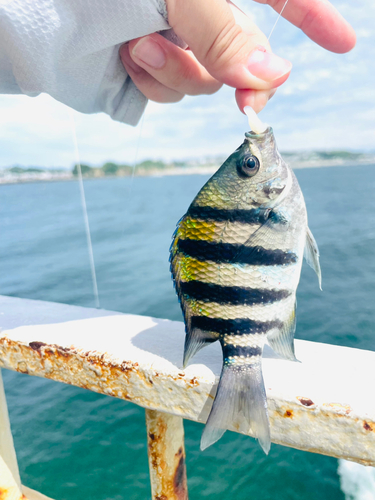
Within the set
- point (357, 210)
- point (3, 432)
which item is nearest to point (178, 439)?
point (3, 432)

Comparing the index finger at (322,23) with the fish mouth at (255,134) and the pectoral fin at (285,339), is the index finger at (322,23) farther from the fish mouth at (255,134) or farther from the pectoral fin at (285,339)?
the pectoral fin at (285,339)

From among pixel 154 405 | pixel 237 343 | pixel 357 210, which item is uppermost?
pixel 237 343

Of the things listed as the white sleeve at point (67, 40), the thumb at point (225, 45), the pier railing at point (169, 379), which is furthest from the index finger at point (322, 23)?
the pier railing at point (169, 379)

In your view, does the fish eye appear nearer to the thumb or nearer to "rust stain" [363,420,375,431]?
the thumb

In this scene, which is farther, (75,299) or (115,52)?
(75,299)

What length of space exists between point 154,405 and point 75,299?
7.74 m

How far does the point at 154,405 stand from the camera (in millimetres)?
1173

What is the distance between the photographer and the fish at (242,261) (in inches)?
41.6

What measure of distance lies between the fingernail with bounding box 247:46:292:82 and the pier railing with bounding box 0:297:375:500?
0.97 meters

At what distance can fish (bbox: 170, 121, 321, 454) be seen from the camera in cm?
106

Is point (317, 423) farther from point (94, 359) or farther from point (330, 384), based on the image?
point (94, 359)

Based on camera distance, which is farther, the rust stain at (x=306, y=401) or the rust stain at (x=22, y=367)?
the rust stain at (x=22, y=367)

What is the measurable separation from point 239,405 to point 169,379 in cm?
24

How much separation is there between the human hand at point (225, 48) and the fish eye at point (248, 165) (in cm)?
Result: 26
